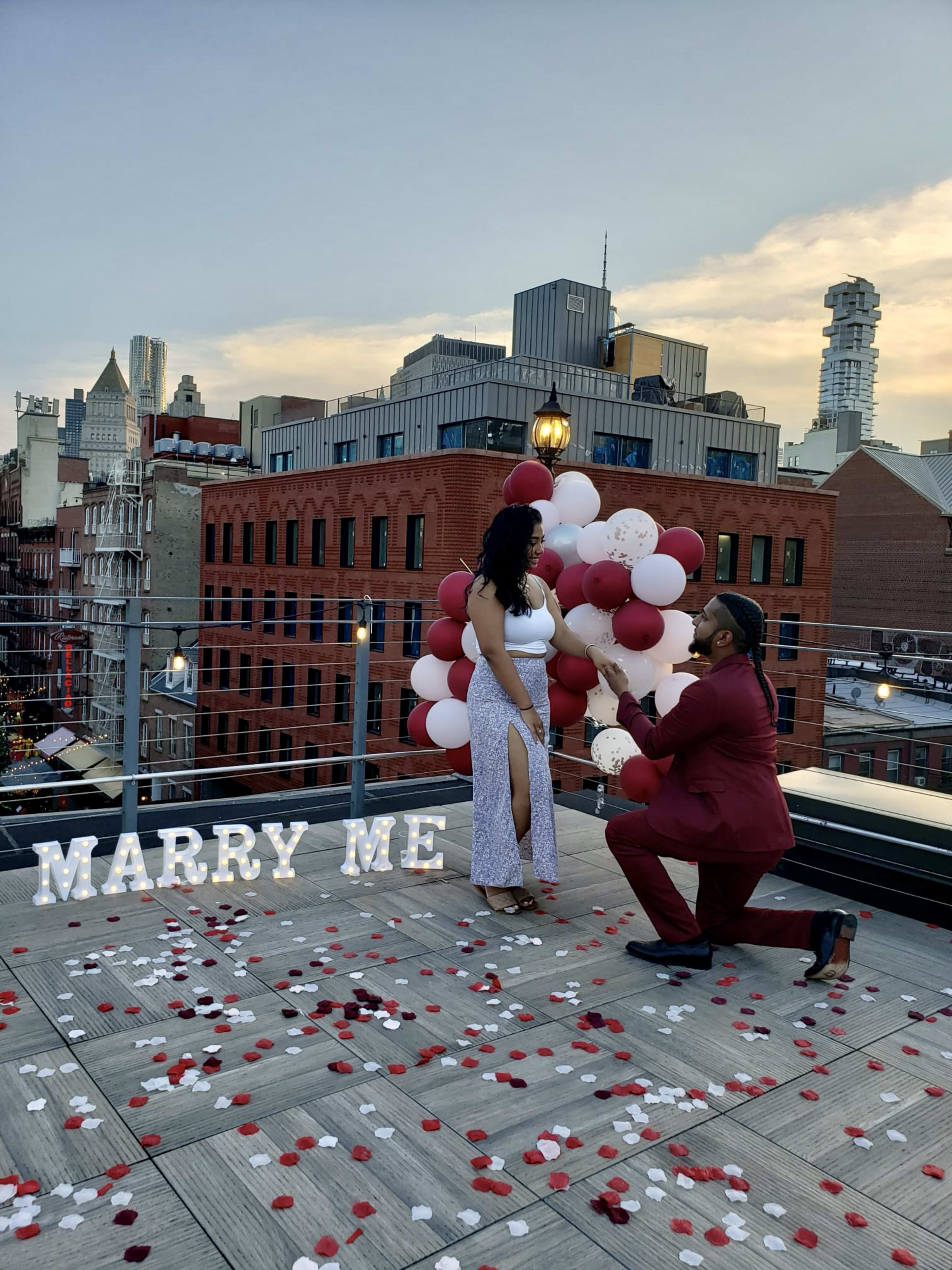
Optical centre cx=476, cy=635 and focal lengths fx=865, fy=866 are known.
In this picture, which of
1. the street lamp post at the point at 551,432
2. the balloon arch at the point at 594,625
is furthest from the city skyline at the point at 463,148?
the balloon arch at the point at 594,625

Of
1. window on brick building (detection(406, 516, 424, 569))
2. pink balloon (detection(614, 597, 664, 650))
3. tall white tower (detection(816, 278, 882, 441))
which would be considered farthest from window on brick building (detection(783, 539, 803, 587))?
tall white tower (detection(816, 278, 882, 441))

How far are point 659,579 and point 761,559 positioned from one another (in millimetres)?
29286

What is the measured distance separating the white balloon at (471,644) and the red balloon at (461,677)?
0.71 feet

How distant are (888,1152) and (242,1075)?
6.84 feet

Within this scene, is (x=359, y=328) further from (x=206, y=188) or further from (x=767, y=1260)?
(x=767, y=1260)

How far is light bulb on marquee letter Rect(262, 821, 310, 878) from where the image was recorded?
4.94m

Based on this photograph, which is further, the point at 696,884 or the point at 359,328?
the point at 359,328

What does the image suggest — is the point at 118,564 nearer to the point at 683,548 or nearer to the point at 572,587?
the point at 572,587

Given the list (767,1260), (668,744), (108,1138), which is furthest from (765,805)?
(108,1138)

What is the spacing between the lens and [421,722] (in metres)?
5.66

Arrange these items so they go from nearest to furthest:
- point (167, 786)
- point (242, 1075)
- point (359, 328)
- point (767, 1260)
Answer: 1. point (767, 1260)
2. point (242, 1075)
3. point (167, 786)
4. point (359, 328)

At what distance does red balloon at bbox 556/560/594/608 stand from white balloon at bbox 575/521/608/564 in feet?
0.20

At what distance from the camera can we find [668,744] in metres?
3.83

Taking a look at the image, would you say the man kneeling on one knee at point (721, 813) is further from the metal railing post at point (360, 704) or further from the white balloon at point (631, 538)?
the metal railing post at point (360, 704)
